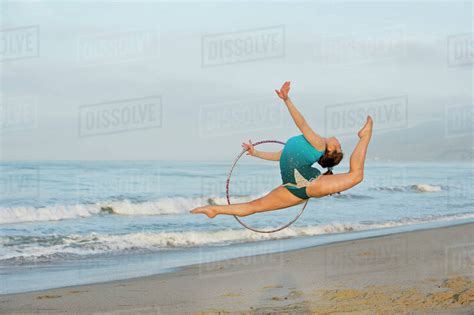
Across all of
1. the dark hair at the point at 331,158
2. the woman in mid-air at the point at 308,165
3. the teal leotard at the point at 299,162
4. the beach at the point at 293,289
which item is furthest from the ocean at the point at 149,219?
the dark hair at the point at 331,158

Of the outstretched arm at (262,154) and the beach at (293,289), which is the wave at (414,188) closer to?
the beach at (293,289)

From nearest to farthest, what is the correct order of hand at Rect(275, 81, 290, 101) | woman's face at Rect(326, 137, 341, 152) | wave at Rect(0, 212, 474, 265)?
hand at Rect(275, 81, 290, 101) < woman's face at Rect(326, 137, 341, 152) < wave at Rect(0, 212, 474, 265)

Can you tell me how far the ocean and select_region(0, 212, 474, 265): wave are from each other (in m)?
0.02

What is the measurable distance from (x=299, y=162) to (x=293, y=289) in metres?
4.09

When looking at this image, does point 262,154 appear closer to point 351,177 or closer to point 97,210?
point 351,177

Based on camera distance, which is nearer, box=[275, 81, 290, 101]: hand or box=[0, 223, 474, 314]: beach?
box=[275, 81, 290, 101]: hand

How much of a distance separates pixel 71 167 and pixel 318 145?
121 ft

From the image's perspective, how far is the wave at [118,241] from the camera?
1386 cm

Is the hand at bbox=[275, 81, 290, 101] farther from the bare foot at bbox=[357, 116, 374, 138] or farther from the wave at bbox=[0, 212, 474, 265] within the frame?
the wave at bbox=[0, 212, 474, 265]

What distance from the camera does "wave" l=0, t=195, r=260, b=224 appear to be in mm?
22141

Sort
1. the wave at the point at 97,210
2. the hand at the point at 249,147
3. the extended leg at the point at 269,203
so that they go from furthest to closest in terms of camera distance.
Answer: the wave at the point at 97,210
the hand at the point at 249,147
the extended leg at the point at 269,203

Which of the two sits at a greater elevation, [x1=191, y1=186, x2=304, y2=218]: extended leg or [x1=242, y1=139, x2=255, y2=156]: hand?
[x1=242, y1=139, x2=255, y2=156]: hand

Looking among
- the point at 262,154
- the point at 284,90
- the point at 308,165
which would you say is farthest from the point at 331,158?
the point at 262,154

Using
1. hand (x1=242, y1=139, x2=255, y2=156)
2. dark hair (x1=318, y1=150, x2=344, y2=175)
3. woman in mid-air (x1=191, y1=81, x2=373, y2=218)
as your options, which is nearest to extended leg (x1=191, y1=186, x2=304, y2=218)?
woman in mid-air (x1=191, y1=81, x2=373, y2=218)
